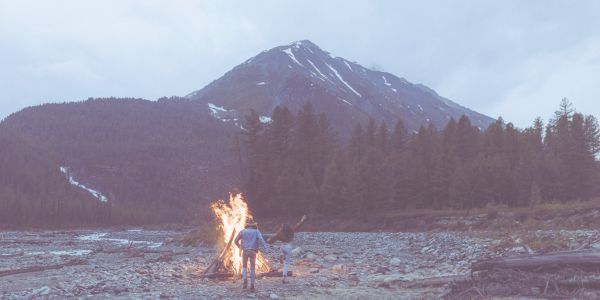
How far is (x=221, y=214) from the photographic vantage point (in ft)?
70.2

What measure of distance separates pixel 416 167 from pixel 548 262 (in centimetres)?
4680

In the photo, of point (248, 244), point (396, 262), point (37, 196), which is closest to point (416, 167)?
point (396, 262)

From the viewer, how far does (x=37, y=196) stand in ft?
538

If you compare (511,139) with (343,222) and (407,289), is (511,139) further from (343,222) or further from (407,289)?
(407,289)

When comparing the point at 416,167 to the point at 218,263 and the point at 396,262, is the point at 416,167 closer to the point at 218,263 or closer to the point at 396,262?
the point at 396,262

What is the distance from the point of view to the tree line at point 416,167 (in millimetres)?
55125

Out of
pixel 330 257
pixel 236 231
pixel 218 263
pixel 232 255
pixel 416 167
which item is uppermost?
pixel 416 167

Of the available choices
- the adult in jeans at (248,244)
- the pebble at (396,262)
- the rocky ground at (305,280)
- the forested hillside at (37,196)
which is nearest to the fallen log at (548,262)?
the rocky ground at (305,280)

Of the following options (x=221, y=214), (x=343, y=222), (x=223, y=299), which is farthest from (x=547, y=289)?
(x=343, y=222)

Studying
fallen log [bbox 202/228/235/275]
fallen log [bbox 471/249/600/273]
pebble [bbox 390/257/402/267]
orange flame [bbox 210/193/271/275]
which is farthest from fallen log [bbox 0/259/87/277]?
fallen log [bbox 471/249/600/273]

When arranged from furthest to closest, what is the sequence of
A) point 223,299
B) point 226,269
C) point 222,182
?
point 222,182 < point 226,269 < point 223,299

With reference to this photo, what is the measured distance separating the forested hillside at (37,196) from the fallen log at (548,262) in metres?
129

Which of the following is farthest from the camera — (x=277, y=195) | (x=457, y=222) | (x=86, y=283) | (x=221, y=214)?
(x=277, y=195)

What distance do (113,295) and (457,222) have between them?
34998mm
